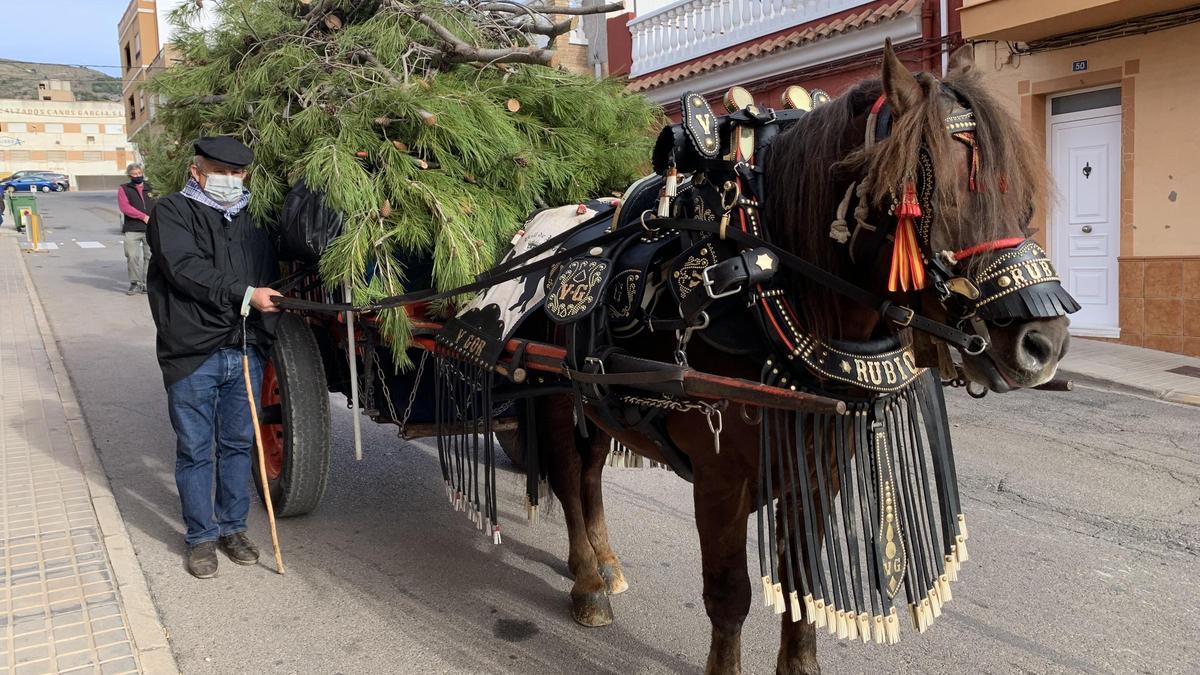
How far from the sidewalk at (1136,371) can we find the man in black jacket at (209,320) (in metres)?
6.80

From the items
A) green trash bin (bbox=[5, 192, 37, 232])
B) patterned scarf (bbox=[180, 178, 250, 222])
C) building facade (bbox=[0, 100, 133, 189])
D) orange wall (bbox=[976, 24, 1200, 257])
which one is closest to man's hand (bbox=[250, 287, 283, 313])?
patterned scarf (bbox=[180, 178, 250, 222])

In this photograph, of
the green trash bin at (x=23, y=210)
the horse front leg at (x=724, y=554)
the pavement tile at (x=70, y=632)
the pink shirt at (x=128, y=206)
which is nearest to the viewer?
the horse front leg at (x=724, y=554)

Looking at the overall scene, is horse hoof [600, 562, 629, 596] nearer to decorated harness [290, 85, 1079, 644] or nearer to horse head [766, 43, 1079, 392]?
decorated harness [290, 85, 1079, 644]

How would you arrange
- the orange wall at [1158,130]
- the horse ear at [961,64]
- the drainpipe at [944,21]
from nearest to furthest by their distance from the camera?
the horse ear at [961,64], the orange wall at [1158,130], the drainpipe at [944,21]

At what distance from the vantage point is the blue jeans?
12.5 feet

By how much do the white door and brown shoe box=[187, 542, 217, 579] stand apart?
823cm

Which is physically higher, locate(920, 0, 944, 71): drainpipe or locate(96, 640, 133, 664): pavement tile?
locate(920, 0, 944, 71): drainpipe

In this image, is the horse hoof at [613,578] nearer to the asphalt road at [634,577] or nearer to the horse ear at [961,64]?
the asphalt road at [634,577]

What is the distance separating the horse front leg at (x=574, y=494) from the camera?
346 centimetres

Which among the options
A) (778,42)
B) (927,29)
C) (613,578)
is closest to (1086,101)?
(927,29)

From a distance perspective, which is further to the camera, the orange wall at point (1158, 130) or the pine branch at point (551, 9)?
the orange wall at point (1158, 130)

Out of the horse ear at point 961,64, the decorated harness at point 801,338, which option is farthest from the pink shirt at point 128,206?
the horse ear at point 961,64

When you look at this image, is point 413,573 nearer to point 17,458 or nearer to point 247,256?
point 247,256

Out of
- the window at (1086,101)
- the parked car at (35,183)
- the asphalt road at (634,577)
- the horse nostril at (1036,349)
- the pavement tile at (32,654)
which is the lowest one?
the asphalt road at (634,577)
